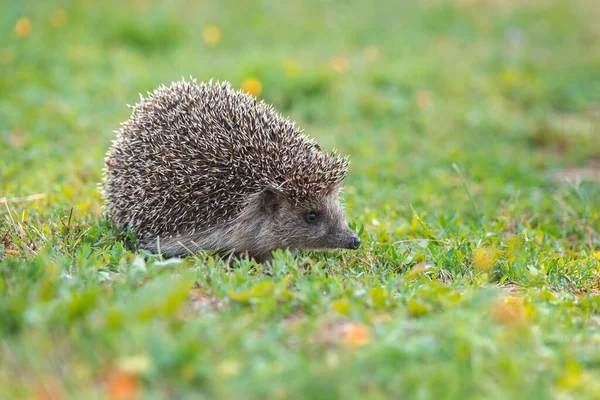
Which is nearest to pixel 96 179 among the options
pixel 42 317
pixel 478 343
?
pixel 42 317

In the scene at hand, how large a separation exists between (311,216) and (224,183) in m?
0.84

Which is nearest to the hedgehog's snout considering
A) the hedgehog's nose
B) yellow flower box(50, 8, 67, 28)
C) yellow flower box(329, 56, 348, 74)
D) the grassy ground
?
the hedgehog's nose

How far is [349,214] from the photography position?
270 inches

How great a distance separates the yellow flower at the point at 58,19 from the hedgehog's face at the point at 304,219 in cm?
815

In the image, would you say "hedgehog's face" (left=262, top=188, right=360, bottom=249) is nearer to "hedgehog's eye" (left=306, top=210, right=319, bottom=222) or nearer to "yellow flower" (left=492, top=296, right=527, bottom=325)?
"hedgehog's eye" (left=306, top=210, right=319, bottom=222)

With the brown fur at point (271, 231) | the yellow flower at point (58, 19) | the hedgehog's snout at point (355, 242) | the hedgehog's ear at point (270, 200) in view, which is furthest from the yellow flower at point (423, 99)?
the yellow flower at point (58, 19)

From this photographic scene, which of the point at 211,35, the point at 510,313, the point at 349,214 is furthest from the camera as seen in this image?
the point at 211,35

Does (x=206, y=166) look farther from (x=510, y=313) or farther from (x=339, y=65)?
(x=339, y=65)

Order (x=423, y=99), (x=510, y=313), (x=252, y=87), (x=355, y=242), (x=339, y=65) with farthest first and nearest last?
1. (x=339, y=65)
2. (x=423, y=99)
3. (x=252, y=87)
4. (x=355, y=242)
5. (x=510, y=313)

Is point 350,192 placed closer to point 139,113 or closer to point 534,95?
point 139,113

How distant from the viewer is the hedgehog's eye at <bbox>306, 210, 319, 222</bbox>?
5.95 meters

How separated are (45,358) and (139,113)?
11.3 feet

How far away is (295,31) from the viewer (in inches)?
550

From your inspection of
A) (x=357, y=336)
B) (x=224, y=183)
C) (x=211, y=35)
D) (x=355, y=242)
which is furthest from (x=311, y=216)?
(x=211, y=35)
